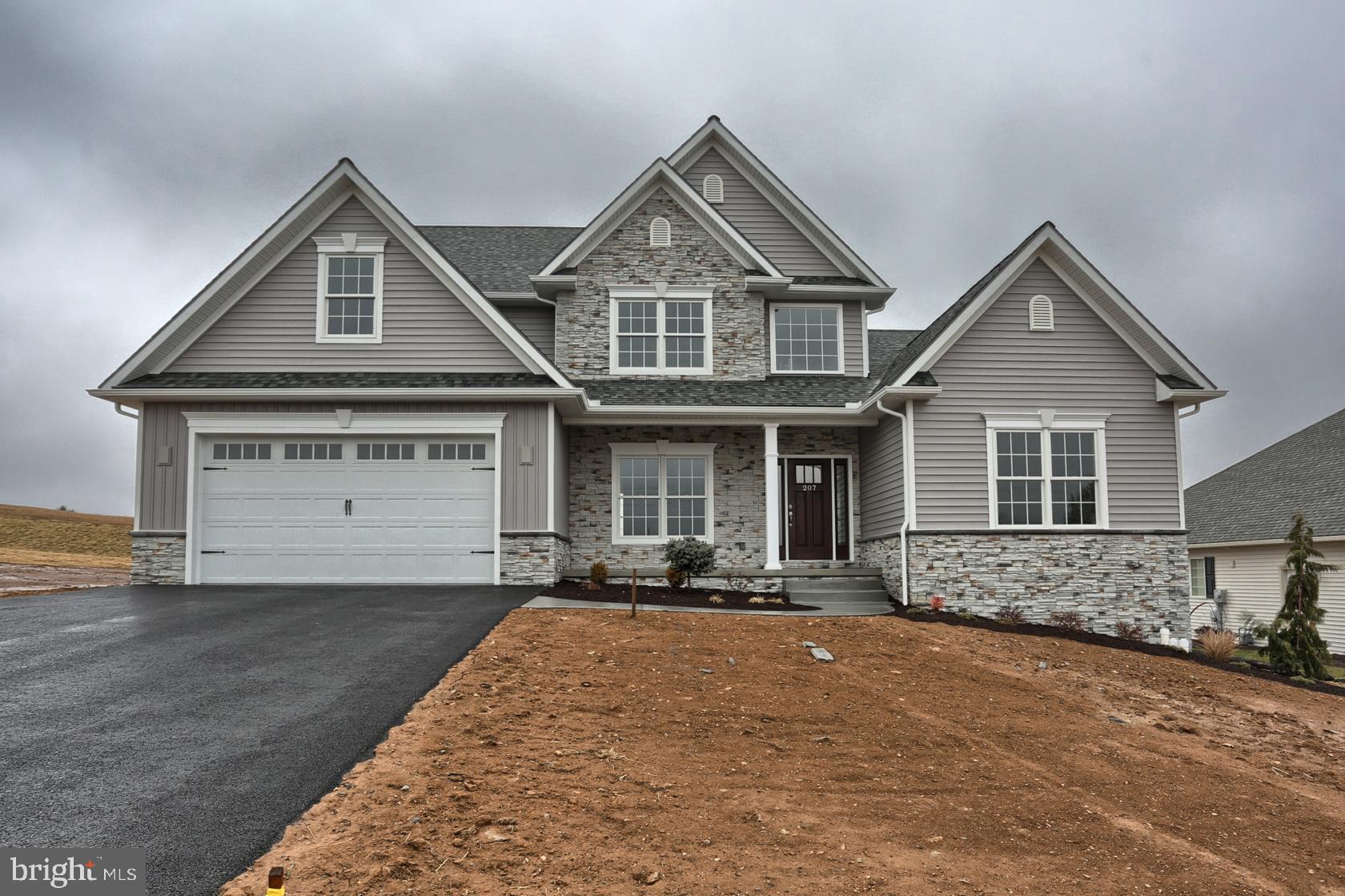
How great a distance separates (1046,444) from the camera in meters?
15.5

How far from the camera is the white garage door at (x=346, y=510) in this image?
14.9 m

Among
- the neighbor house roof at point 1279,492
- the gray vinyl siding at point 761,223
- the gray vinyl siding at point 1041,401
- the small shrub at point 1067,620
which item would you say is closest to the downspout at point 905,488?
the gray vinyl siding at point 1041,401

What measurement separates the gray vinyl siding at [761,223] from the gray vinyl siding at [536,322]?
4101 millimetres

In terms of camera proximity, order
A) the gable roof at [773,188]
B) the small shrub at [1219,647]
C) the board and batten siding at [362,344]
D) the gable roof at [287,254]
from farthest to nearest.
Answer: the gable roof at [773,188] < the board and batten siding at [362,344] < the gable roof at [287,254] < the small shrub at [1219,647]

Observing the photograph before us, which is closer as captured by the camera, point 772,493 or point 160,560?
point 160,560

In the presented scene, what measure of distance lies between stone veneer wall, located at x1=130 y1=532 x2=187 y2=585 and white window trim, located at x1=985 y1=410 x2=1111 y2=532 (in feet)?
43.3

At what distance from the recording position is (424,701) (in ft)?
23.9

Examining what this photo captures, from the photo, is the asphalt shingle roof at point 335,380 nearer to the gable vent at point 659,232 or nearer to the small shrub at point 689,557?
the small shrub at point 689,557

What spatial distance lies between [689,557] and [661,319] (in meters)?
4.79

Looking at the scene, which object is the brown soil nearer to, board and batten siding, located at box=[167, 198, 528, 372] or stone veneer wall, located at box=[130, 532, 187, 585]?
stone veneer wall, located at box=[130, 532, 187, 585]

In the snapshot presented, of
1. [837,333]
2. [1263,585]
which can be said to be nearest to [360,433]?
[837,333]

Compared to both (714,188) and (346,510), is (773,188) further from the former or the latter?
(346,510)

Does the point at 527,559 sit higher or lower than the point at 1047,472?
lower

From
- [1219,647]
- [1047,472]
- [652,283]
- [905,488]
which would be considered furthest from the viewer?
[652,283]
